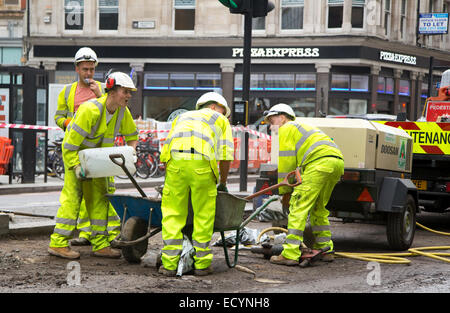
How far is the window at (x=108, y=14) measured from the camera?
33.7 meters

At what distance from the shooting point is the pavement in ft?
29.3

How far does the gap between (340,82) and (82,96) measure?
24720 mm

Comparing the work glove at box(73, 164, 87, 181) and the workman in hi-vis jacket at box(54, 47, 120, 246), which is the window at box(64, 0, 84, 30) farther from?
the work glove at box(73, 164, 87, 181)

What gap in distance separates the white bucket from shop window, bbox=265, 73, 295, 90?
2514 cm

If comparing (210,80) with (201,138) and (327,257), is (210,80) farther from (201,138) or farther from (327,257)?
(201,138)

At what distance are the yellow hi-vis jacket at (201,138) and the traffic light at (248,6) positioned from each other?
6218 mm

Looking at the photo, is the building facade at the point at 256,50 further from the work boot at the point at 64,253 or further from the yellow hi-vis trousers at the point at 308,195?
the work boot at the point at 64,253

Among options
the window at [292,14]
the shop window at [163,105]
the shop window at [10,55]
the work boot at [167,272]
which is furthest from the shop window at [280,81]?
the work boot at [167,272]

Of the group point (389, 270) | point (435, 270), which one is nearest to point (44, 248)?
point (389, 270)

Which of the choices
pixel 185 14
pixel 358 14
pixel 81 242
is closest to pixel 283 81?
pixel 358 14

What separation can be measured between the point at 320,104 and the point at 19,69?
701 inches

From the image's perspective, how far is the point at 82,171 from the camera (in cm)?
734

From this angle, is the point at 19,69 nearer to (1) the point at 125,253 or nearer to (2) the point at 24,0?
(1) the point at 125,253

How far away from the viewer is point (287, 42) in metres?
31.8
